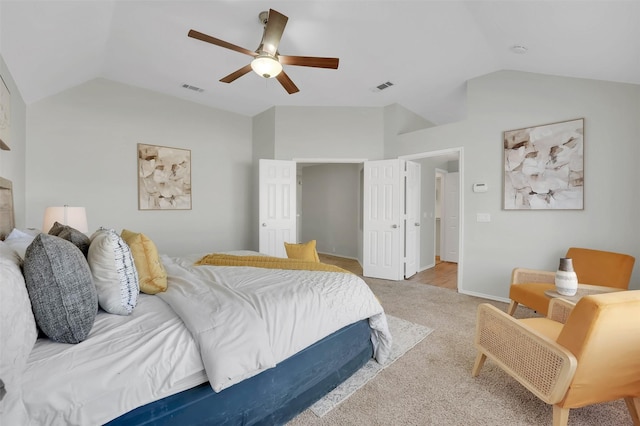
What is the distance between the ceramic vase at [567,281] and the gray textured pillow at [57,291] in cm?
293

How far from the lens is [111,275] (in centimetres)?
134

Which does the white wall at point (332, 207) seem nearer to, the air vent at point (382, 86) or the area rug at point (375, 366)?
the air vent at point (382, 86)

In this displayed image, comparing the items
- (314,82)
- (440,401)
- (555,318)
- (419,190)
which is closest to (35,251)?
(440,401)

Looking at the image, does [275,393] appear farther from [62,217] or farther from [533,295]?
[62,217]

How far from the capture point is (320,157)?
467 cm

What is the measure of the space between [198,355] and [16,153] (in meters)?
3.19

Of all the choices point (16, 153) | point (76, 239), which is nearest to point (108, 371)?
point (76, 239)

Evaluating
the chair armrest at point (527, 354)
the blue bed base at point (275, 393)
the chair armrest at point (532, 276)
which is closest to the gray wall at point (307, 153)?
the chair armrest at point (532, 276)

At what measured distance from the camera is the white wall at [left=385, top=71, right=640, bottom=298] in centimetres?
278

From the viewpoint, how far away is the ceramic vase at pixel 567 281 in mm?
2025

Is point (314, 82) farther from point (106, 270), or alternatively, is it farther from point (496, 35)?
point (106, 270)

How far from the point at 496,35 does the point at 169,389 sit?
384cm

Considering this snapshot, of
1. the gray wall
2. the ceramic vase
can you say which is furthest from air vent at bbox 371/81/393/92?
the ceramic vase

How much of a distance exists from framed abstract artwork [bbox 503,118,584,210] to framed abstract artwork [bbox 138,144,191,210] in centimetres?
464
